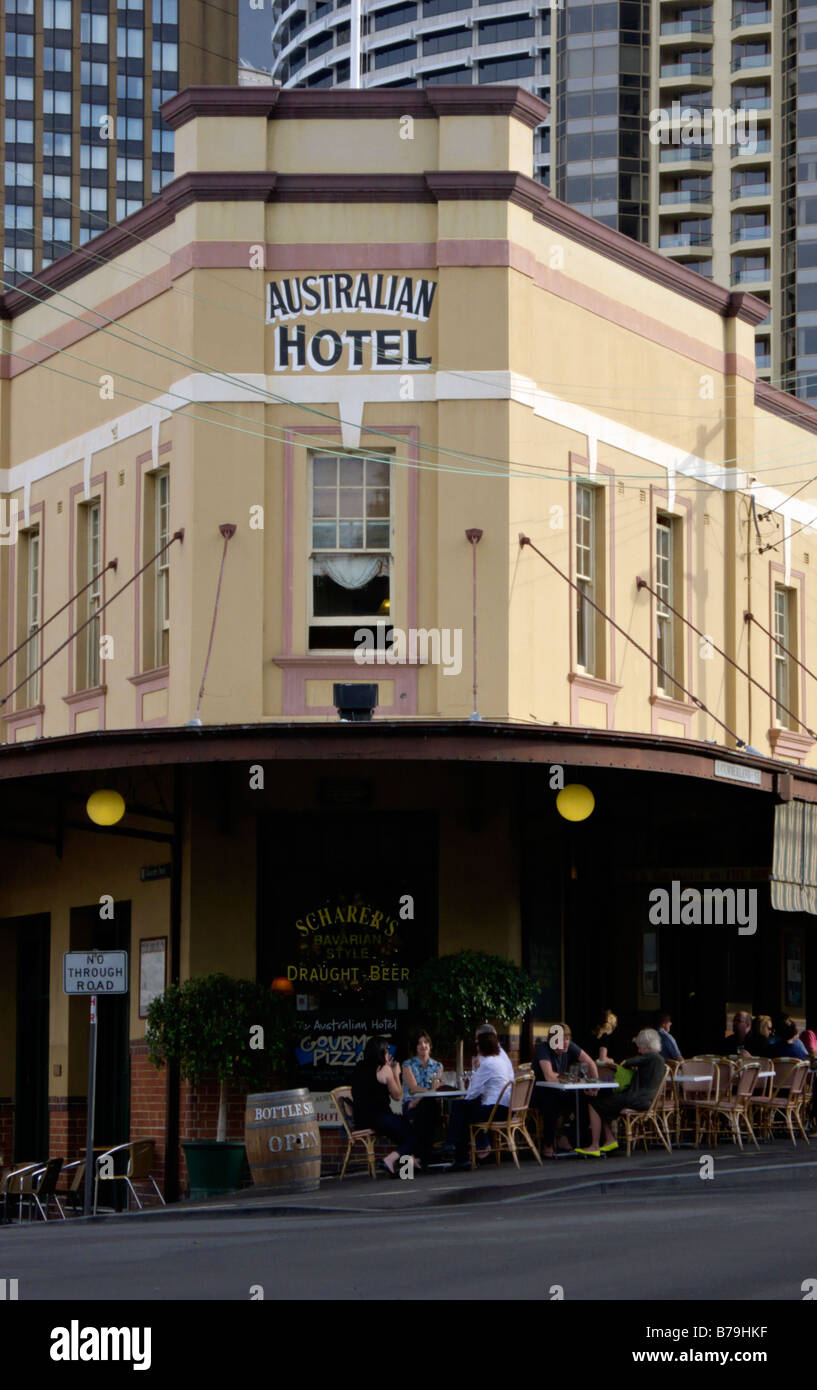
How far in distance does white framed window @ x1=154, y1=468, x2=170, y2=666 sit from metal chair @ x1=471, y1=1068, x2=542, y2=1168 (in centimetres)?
590

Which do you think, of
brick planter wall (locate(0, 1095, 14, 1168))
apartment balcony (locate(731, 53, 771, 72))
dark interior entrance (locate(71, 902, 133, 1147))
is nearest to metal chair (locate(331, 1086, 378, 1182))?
dark interior entrance (locate(71, 902, 133, 1147))

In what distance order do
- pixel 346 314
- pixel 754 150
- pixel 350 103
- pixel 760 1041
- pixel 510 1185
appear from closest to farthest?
pixel 510 1185, pixel 346 314, pixel 350 103, pixel 760 1041, pixel 754 150

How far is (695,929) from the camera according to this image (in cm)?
2531

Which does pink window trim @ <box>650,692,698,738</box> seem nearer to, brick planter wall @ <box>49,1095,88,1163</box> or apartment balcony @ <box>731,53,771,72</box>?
brick planter wall @ <box>49,1095,88,1163</box>

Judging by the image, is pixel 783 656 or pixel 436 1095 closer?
pixel 436 1095

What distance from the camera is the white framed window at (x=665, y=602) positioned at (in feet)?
79.3

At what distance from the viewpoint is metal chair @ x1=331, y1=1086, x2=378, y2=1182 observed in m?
19.4

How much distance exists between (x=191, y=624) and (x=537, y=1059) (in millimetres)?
5481

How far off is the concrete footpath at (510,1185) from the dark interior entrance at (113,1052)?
3.79 meters

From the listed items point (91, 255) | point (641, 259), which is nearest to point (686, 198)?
point (641, 259)

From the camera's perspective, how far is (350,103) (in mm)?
22000

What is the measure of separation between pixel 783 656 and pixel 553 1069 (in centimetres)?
871

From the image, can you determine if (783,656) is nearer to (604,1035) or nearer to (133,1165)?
(604,1035)

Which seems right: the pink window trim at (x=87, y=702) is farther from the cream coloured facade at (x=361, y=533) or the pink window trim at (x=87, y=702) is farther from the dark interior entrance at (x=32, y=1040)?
the dark interior entrance at (x=32, y=1040)
